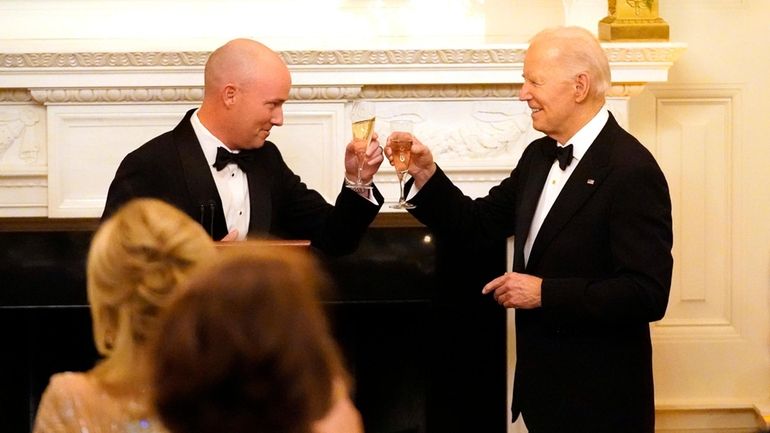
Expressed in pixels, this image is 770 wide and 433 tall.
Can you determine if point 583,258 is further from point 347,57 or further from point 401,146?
point 347,57

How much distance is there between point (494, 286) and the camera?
11.1 feet

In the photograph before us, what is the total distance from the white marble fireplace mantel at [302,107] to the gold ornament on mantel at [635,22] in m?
0.05

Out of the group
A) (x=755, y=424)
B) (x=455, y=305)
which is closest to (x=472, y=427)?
(x=455, y=305)

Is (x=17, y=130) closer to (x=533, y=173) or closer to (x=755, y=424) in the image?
(x=533, y=173)

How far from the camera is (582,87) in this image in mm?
3447

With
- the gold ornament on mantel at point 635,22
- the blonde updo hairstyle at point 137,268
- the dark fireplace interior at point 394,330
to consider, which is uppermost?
the gold ornament on mantel at point 635,22

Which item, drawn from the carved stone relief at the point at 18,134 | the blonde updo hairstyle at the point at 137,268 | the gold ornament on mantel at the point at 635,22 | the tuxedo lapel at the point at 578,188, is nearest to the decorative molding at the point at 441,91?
the gold ornament on mantel at the point at 635,22

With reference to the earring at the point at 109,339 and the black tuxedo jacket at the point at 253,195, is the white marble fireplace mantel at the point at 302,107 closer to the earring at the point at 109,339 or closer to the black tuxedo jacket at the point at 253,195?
the black tuxedo jacket at the point at 253,195

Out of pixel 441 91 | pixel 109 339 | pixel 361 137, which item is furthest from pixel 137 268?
pixel 441 91

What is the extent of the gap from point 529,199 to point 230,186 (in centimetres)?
83

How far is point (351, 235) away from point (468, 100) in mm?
911

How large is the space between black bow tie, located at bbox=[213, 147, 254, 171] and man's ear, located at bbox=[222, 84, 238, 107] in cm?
13

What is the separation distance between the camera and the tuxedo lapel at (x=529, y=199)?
3484 mm

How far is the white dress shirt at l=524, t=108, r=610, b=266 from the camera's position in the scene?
3453 mm
